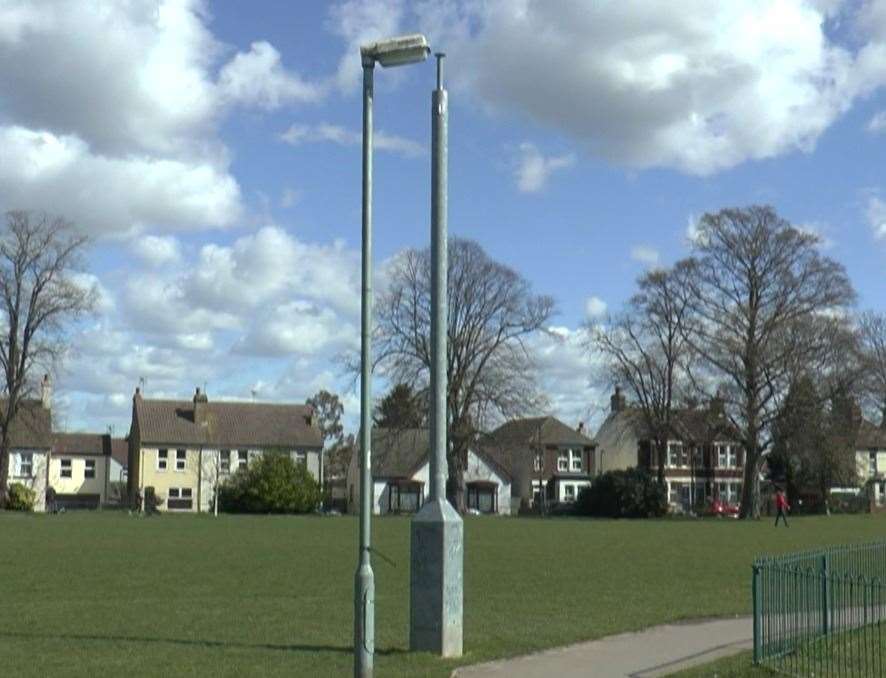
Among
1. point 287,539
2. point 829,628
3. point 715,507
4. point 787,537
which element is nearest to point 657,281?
point 715,507

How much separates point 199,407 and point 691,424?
4472 cm

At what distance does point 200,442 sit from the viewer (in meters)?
101

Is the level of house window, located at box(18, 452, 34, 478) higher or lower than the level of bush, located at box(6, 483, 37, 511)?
higher

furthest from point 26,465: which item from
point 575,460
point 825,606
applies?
point 825,606

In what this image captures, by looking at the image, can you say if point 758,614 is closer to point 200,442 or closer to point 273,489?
point 273,489

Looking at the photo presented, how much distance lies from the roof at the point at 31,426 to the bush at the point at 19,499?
10.3 feet

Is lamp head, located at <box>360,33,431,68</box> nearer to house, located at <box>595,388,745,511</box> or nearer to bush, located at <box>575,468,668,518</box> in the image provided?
bush, located at <box>575,468,668,518</box>

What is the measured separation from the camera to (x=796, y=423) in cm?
6850

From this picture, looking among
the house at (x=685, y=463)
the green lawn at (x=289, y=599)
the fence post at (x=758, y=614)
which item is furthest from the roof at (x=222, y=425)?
the fence post at (x=758, y=614)

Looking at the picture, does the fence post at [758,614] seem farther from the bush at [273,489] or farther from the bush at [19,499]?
the bush at [19,499]

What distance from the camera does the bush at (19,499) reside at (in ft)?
257

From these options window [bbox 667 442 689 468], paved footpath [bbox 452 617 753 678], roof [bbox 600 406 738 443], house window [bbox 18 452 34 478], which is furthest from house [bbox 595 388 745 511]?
paved footpath [bbox 452 617 753 678]

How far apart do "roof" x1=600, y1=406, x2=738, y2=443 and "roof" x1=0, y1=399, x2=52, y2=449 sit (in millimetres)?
34954

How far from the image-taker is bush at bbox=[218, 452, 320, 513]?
82.3m
